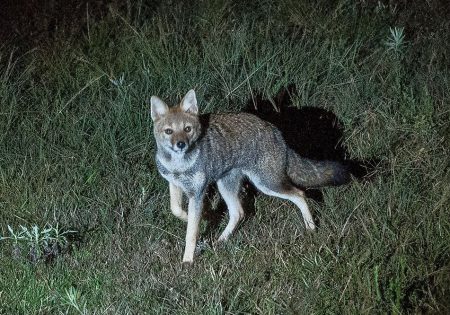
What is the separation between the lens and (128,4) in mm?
10531

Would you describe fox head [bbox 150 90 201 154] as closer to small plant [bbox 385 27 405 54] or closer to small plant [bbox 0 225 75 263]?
small plant [bbox 0 225 75 263]

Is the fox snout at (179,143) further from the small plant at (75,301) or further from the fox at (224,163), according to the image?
the small plant at (75,301)

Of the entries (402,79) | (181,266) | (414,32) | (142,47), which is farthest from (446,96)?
(181,266)

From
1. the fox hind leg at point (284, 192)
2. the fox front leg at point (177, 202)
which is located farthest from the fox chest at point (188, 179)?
the fox hind leg at point (284, 192)

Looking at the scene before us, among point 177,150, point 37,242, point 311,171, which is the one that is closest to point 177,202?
point 177,150

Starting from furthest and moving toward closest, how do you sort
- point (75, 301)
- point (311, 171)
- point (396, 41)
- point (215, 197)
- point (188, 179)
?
point (396, 41), point (215, 197), point (311, 171), point (188, 179), point (75, 301)

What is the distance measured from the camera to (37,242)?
6723mm

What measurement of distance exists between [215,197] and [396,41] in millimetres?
2767

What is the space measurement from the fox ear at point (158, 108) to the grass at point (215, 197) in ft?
2.68

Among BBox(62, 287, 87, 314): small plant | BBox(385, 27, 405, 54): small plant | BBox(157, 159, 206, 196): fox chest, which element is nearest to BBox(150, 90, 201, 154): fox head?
BBox(157, 159, 206, 196): fox chest

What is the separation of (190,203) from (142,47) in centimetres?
249

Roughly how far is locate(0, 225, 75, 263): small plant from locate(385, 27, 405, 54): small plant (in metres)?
4.19

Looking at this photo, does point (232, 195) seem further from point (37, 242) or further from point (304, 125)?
point (37, 242)

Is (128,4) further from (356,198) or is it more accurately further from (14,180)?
(356,198)
